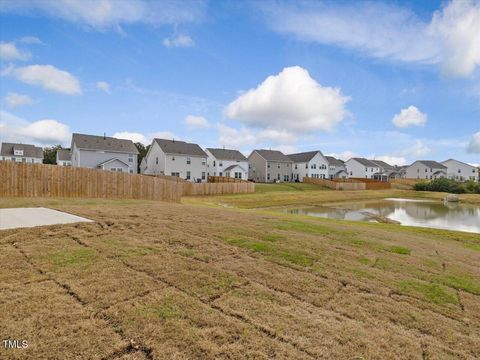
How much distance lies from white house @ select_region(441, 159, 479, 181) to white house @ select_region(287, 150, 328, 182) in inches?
1875

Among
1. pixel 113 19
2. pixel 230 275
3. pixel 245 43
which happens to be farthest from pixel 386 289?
pixel 245 43

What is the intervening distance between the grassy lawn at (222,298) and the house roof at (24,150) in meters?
72.1

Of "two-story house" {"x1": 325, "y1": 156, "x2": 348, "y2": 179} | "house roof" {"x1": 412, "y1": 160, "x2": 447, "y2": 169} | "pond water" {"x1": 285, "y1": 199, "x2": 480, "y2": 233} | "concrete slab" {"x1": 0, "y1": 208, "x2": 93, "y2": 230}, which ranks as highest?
"house roof" {"x1": 412, "y1": 160, "x2": 447, "y2": 169}

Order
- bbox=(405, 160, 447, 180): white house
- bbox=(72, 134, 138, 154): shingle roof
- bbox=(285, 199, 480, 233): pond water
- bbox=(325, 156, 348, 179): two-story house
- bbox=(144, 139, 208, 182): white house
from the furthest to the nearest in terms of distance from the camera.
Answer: bbox=(405, 160, 447, 180): white house < bbox=(325, 156, 348, 179): two-story house < bbox=(144, 139, 208, 182): white house < bbox=(72, 134, 138, 154): shingle roof < bbox=(285, 199, 480, 233): pond water

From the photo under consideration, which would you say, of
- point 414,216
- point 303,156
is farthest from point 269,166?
point 414,216

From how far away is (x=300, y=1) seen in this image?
46.7 feet

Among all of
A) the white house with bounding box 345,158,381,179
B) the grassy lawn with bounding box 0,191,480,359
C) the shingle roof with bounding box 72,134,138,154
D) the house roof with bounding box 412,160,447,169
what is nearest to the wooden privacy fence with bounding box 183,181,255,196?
the shingle roof with bounding box 72,134,138,154

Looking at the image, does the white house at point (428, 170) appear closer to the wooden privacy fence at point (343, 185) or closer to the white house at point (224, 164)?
the wooden privacy fence at point (343, 185)

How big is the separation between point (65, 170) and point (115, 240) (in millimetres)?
14312

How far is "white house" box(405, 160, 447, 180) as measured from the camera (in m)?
87.5

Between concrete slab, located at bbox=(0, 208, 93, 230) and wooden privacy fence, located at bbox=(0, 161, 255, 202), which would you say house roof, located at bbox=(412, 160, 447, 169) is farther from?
concrete slab, located at bbox=(0, 208, 93, 230)

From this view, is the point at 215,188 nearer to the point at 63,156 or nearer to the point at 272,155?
the point at 272,155

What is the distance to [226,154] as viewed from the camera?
2345 inches

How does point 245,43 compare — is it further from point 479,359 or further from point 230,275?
point 479,359
